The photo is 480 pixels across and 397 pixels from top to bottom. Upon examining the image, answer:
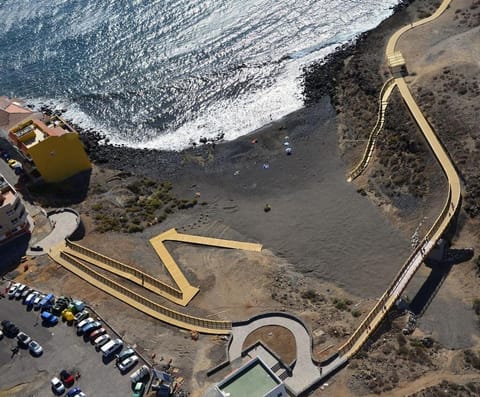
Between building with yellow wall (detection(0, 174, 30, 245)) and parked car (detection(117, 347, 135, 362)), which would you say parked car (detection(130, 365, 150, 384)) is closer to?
parked car (detection(117, 347, 135, 362))

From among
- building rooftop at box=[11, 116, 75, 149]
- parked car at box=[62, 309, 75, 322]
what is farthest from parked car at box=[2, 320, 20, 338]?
building rooftop at box=[11, 116, 75, 149]

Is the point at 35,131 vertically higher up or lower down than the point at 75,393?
higher up

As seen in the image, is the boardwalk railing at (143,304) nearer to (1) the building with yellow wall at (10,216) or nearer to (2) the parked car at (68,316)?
(2) the parked car at (68,316)

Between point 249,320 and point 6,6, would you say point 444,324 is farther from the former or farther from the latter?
point 6,6

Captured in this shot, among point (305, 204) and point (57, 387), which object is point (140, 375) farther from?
point (305, 204)

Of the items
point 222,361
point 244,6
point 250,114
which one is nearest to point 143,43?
point 244,6

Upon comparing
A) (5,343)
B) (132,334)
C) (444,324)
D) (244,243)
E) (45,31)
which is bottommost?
(444,324)

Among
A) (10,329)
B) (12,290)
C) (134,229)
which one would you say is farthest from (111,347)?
(134,229)
